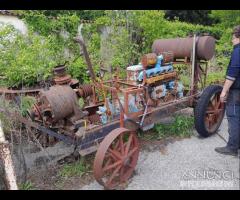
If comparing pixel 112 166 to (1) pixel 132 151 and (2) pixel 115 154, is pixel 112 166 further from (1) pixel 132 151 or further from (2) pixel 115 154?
(1) pixel 132 151

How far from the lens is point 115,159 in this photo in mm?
3818

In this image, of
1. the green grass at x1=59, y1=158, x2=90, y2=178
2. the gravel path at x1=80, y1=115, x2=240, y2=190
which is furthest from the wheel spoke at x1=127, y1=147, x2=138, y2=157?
the green grass at x1=59, y1=158, x2=90, y2=178

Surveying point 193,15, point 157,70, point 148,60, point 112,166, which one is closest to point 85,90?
point 148,60

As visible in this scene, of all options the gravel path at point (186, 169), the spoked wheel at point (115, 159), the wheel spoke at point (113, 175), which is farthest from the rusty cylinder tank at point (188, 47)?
the wheel spoke at point (113, 175)

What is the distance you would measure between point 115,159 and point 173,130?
6.25 feet

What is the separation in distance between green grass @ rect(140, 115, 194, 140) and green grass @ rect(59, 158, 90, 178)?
138cm

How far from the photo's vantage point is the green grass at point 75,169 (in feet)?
13.6

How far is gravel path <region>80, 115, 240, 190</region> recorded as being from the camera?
385 cm

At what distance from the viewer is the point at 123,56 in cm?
904

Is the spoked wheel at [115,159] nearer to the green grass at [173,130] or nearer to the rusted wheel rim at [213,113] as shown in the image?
the green grass at [173,130]

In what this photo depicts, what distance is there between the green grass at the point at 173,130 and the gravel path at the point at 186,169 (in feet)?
1.00

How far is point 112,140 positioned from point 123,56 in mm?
5606

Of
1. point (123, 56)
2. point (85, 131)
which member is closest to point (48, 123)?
point (85, 131)
